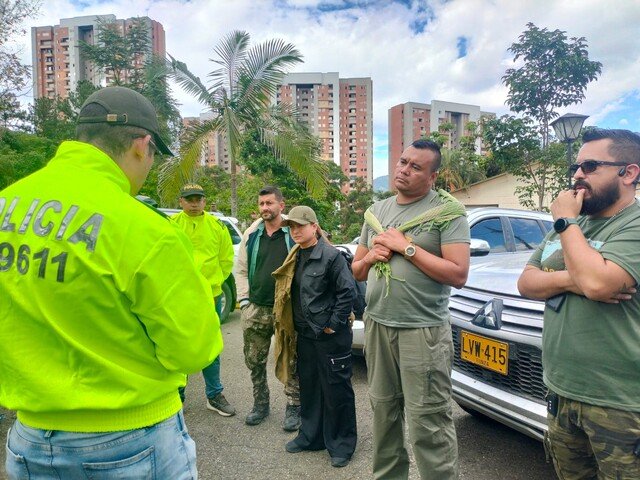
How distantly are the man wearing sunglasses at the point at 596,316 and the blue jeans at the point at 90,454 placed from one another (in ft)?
5.04

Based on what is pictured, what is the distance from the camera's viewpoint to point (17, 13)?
1047cm

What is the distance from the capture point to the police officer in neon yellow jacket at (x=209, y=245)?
397 cm

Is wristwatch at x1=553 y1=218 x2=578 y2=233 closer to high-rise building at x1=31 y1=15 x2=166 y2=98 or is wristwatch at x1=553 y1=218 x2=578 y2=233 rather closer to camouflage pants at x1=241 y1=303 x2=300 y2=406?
camouflage pants at x1=241 y1=303 x2=300 y2=406

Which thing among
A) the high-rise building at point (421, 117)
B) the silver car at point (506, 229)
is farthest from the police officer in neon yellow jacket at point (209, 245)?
the high-rise building at point (421, 117)

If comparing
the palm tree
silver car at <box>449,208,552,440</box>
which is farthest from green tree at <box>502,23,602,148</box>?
silver car at <box>449,208,552,440</box>

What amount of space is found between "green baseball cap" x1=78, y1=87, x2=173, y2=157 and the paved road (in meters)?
2.49

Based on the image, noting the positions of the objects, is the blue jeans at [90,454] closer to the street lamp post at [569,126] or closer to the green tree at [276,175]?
the street lamp post at [569,126]

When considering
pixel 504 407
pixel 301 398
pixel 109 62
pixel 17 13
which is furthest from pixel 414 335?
pixel 109 62

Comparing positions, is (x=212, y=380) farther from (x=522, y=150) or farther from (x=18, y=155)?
(x=522, y=150)

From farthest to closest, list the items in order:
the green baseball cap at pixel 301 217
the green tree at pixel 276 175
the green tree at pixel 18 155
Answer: the green tree at pixel 276 175 → the green tree at pixel 18 155 → the green baseball cap at pixel 301 217

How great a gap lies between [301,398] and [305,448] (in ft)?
1.14

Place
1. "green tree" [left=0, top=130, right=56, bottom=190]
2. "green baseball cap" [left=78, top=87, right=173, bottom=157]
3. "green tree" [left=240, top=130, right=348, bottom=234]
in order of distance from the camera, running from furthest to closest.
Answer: "green tree" [left=240, top=130, right=348, bottom=234] → "green tree" [left=0, top=130, right=56, bottom=190] → "green baseball cap" [left=78, top=87, right=173, bottom=157]

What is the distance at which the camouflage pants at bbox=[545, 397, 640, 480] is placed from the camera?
64.9 inches

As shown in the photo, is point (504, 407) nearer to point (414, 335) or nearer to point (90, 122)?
point (414, 335)
